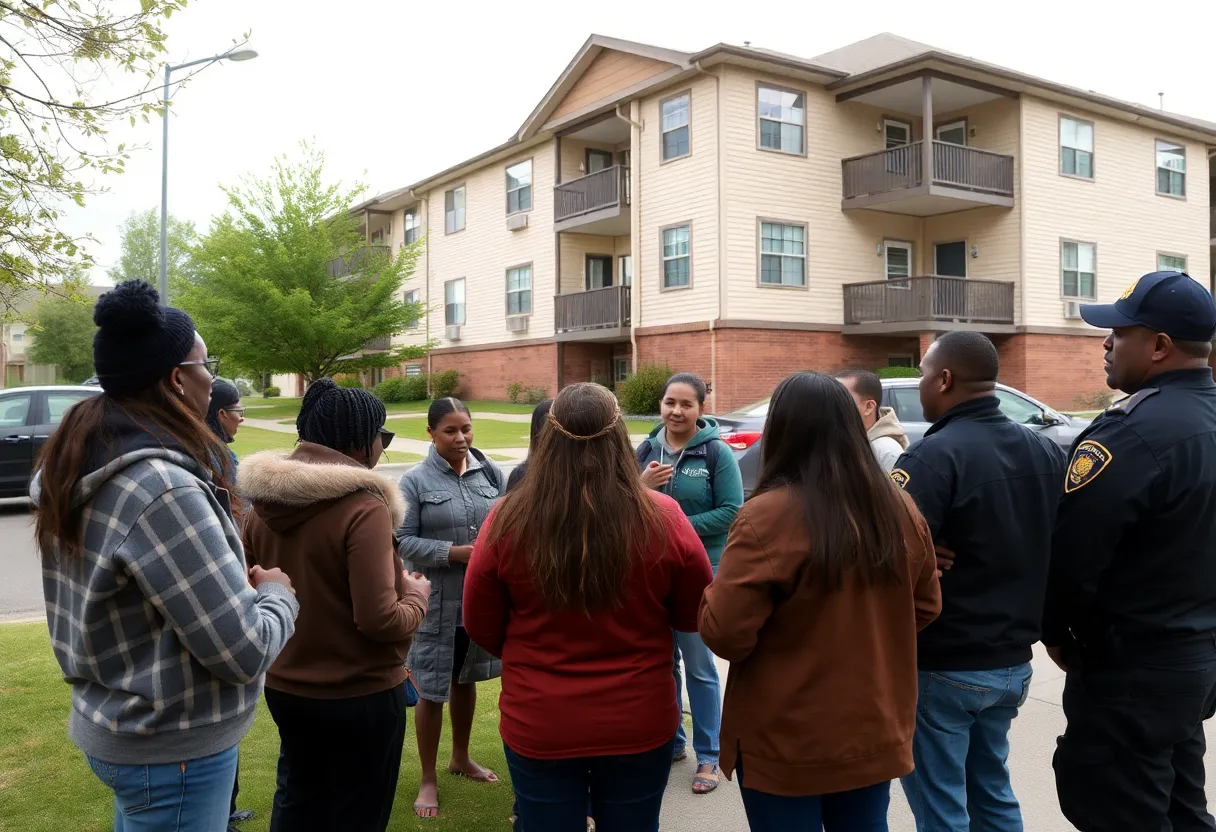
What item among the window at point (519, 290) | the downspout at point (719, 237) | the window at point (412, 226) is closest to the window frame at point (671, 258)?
the downspout at point (719, 237)

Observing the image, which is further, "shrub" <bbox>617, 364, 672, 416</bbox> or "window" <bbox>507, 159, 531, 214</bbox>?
"window" <bbox>507, 159, 531, 214</bbox>

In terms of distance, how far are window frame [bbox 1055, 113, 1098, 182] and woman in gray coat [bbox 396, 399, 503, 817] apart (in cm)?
2454

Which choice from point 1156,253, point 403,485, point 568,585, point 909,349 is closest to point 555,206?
point 909,349

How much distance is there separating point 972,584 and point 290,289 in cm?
2187

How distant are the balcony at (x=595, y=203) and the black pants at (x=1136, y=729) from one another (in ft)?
75.2

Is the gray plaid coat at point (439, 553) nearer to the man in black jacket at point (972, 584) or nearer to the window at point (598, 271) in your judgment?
the man in black jacket at point (972, 584)

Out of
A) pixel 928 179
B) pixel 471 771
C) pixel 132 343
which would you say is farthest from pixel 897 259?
pixel 132 343

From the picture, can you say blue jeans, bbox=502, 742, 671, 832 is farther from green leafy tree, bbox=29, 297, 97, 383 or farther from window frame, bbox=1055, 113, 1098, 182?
green leafy tree, bbox=29, 297, 97, 383

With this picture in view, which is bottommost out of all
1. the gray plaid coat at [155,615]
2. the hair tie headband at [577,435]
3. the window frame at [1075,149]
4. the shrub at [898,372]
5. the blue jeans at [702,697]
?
the blue jeans at [702,697]

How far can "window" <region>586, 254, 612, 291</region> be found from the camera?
2797 centimetres

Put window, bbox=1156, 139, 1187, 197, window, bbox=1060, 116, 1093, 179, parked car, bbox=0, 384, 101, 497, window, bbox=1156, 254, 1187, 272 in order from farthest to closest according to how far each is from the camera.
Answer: window, bbox=1156, 254, 1187, 272 < window, bbox=1156, 139, 1187, 197 < window, bbox=1060, 116, 1093, 179 < parked car, bbox=0, 384, 101, 497

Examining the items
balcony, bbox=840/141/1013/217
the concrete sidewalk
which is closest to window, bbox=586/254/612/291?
balcony, bbox=840/141/1013/217

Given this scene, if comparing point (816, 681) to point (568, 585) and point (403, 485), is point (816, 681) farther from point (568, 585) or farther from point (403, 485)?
point (403, 485)

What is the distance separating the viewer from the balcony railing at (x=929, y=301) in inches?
871
